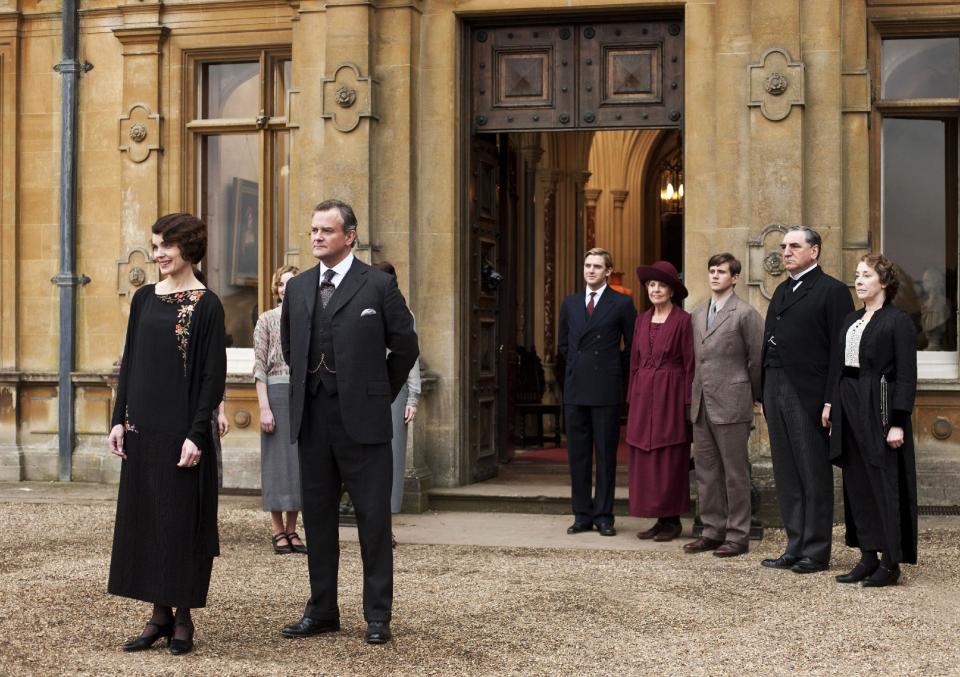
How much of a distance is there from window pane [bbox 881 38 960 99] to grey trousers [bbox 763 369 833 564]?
11.8 ft

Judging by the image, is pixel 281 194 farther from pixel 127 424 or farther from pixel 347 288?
pixel 127 424

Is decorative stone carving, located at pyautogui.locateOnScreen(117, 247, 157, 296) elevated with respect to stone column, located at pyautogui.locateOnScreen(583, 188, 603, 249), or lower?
lower

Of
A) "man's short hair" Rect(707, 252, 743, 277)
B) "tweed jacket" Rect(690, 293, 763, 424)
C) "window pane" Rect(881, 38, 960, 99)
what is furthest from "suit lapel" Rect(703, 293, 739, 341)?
"window pane" Rect(881, 38, 960, 99)

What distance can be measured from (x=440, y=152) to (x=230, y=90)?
2387 mm

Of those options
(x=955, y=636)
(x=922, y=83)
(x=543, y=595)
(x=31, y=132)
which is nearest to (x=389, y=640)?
(x=543, y=595)

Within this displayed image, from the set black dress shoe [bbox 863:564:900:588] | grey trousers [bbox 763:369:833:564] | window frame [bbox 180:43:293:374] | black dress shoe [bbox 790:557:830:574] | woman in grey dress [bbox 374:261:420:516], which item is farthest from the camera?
window frame [bbox 180:43:293:374]

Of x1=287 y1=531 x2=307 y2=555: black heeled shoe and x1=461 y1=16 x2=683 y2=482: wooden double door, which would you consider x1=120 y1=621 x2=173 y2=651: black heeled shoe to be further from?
x1=461 y1=16 x2=683 y2=482: wooden double door

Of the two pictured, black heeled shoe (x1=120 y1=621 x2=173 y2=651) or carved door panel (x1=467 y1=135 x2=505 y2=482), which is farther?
carved door panel (x1=467 y1=135 x2=505 y2=482)

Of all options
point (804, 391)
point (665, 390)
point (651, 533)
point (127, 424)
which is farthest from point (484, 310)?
point (127, 424)

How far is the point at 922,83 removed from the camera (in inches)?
418

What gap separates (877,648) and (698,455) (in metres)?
2.92

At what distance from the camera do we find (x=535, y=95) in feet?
34.9

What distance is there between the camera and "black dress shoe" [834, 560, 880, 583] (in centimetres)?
742

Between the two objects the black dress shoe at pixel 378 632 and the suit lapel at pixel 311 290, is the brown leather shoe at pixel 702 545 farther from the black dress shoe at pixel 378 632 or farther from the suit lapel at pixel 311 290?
the suit lapel at pixel 311 290
